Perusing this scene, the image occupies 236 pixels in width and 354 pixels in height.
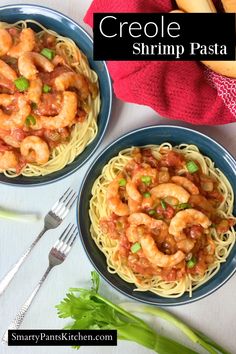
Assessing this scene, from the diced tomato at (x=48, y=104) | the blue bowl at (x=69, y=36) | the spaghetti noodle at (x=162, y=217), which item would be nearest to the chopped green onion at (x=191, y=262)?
the spaghetti noodle at (x=162, y=217)

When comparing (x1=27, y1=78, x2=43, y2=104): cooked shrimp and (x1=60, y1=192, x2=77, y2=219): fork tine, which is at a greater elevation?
(x1=27, y1=78, x2=43, y2=104): cooked shrimp

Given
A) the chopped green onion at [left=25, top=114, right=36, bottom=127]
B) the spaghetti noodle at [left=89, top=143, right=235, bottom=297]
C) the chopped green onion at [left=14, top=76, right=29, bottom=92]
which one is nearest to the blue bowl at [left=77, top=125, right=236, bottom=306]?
the spaghetti noodle at [left=89, top=143, right=235, bottom=297]

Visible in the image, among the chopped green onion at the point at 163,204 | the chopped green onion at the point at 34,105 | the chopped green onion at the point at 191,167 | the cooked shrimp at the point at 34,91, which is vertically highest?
the cooked shrimp at the point at 34,91

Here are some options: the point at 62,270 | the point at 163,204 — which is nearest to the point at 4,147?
the point at 62,270

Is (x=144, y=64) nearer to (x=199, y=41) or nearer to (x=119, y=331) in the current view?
(x=199, y=41)

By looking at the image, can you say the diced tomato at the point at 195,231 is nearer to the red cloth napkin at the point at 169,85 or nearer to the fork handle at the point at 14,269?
the red cloth napkin at the point at 169,85

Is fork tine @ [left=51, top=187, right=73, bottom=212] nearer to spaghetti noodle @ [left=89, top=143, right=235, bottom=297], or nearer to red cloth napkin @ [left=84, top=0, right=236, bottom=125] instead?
spaghetti noodle @ [left=89, top=143, right=235, bottom=297]

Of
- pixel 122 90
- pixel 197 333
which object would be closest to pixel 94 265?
pixel 197 333
